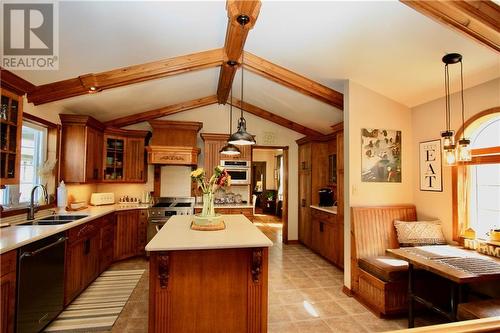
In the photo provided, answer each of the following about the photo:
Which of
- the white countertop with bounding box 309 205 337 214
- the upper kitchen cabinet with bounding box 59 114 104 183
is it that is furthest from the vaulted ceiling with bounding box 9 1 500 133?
the white countertop with bounding box 309 205 337 214

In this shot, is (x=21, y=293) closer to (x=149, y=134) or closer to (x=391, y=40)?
(x=149, y=134)

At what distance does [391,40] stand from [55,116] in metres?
4.31

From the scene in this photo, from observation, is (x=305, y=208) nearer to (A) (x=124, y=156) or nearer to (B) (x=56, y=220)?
(A) (x=124, y=156)

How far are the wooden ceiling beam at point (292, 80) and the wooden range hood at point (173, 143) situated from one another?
1.97 metres

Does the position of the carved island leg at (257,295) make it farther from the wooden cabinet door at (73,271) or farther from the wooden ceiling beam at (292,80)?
the wooden ceiling beam at (292,80)

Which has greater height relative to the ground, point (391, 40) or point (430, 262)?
point (391, 40)

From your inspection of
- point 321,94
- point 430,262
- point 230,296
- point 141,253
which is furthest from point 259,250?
point 141,253

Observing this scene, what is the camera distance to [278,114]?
5.45 m

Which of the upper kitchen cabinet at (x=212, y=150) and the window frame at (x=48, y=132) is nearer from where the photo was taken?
the window frame at (x=48, y=132)

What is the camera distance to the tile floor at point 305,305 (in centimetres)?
254

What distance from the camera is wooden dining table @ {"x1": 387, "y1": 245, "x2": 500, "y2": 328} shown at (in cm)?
199

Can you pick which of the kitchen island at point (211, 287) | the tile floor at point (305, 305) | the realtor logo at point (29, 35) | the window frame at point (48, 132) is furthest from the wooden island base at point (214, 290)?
the realtor logo at point (29, 35)

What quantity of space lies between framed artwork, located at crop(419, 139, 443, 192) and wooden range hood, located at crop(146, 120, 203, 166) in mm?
3692

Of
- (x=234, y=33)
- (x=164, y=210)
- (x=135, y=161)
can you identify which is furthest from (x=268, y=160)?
(x=234, y=33)
